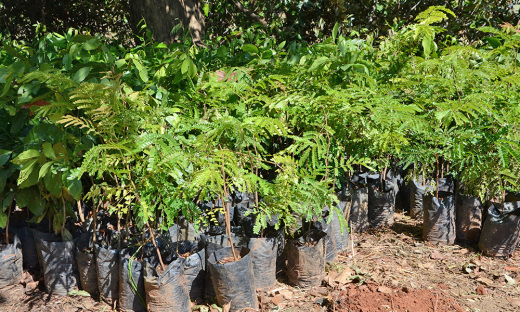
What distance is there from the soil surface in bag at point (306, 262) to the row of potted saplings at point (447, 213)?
0.69 m

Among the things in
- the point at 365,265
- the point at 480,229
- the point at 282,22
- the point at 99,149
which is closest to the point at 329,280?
the point at 365,265

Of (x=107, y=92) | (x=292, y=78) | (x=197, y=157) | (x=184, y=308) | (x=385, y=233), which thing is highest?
(x=292, y=78)

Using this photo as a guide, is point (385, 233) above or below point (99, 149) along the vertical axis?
below

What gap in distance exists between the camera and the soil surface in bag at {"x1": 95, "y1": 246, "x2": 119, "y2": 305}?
233 cm

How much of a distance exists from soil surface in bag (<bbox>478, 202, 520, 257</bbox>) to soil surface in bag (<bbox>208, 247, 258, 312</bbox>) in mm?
1623

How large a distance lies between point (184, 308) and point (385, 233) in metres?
1.67

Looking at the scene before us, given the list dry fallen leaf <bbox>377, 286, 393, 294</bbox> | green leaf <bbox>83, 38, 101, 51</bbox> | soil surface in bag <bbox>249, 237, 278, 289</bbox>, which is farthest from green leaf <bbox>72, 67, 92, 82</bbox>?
dry fallen leaf <bbox>377, 286, 393, 294</bbox>

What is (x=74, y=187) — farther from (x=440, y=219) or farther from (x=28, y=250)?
(x=440, y=219)

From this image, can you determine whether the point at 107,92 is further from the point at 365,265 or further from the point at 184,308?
the point at 365,265

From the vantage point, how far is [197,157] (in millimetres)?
1885

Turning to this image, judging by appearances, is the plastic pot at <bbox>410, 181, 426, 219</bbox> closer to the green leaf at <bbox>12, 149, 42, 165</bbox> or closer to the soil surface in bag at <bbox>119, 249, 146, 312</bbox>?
the soil surface in bag at <bbox>119, 249, 146, 312</bbox>

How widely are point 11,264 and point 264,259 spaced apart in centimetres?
144

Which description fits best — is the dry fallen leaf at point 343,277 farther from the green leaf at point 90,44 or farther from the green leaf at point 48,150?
the green leaf at point 90,44

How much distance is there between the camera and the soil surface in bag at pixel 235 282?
7.15 ft
